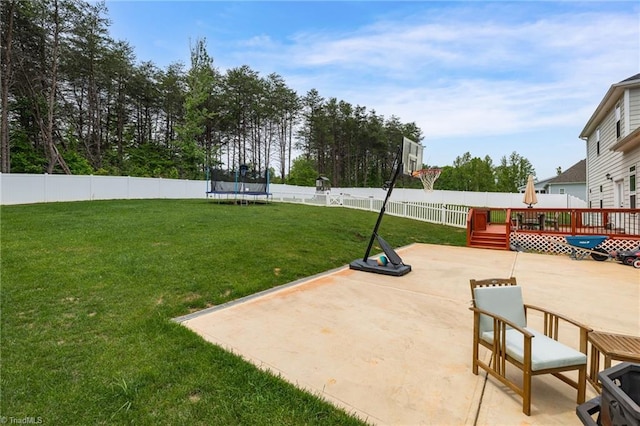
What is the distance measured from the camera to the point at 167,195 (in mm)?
17531

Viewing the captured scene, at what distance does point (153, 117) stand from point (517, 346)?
1368 inches

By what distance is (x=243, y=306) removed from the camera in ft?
12.9

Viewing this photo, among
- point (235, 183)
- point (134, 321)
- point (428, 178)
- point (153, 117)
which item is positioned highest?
point (153, 117)

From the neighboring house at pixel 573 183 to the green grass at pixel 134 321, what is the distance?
28.4 m

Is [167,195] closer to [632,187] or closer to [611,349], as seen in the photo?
[611,349]

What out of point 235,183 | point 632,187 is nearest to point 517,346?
point 632,187

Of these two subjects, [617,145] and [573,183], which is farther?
[573,183]

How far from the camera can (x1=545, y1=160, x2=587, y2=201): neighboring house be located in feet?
84.0

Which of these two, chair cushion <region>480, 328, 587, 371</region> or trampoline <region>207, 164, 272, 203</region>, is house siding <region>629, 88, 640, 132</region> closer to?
chair cushion <region>480, 328, 587, 371</region>

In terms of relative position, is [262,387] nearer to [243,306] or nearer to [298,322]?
[298,322]

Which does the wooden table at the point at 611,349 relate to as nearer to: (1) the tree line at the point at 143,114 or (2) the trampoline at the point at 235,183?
(2) the trampoline at the point at 235,183

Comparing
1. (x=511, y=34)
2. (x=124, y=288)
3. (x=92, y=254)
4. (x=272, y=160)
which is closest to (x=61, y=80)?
(x=272, y=160)

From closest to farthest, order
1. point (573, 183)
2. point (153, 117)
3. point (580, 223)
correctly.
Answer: point (580, 223) → point (573, 183) → point (153, 117)

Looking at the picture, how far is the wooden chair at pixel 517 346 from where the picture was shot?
206cm
